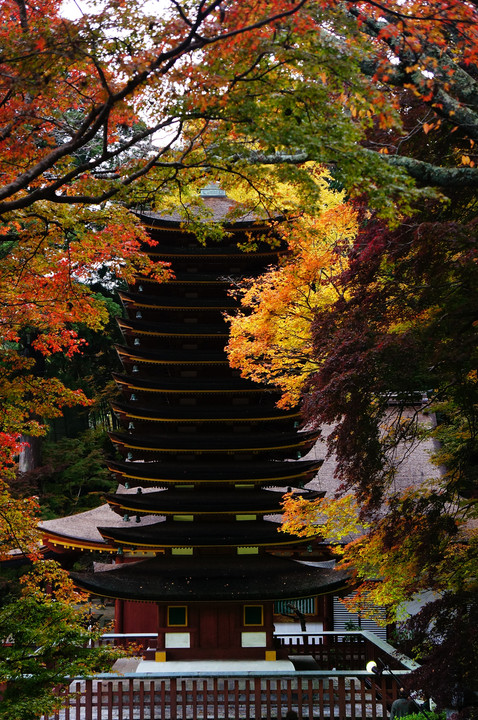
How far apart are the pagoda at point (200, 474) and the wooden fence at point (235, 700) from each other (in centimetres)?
140

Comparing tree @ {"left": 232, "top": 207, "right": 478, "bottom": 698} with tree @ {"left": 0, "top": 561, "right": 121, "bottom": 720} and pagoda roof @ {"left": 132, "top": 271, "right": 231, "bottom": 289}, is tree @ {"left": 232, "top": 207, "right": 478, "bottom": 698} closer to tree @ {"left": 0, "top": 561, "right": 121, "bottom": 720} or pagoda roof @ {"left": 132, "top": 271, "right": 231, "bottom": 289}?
tree @ {"left": 0, "top": 561, "right": 121, "bottom": 720}

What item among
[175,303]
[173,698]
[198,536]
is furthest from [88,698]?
[175,303]

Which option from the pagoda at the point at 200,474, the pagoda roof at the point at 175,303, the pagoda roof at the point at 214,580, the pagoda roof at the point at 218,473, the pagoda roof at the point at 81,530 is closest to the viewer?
the pagoda roof at the point at 214,580

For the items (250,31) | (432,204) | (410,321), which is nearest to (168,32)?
(250,31)

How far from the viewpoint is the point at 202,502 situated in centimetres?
1283

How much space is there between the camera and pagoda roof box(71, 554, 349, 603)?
38.9 feet

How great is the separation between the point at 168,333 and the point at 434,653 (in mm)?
8457

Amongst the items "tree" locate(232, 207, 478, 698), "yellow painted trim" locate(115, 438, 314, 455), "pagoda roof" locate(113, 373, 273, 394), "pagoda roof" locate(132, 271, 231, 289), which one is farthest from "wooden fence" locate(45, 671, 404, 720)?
"pagoda roof" locate(132, 271, 231, 289)

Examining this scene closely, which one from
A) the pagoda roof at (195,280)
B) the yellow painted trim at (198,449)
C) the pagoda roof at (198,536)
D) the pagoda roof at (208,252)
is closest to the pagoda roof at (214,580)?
the pagoda roof at (198,536)

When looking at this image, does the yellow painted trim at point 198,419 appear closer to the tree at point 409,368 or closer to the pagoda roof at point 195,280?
the pagoda roof at point 195,280

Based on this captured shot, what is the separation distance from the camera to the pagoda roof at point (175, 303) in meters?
13.9

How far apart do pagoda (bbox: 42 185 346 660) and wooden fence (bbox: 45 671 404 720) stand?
1.40 metres

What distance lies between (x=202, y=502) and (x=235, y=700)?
362cm

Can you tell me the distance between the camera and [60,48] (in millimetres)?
5258
